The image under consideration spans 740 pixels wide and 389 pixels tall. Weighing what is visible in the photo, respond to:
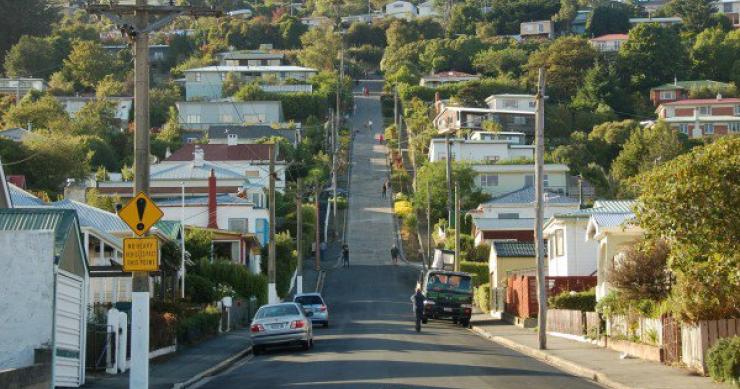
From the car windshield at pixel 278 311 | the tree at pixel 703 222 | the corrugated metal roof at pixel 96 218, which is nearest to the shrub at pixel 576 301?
the car windshield at pixel 278 311

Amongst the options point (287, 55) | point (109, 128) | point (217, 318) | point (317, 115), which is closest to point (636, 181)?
point (217, 318)

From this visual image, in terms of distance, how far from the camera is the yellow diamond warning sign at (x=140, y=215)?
24.2m

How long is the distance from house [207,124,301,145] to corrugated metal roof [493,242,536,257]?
158 ft

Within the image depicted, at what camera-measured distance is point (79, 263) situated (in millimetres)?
27203

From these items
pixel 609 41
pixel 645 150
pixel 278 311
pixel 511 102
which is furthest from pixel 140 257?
pixel 609 41

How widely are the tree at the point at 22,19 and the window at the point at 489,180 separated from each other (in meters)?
69.8

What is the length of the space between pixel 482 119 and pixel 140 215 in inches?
4150

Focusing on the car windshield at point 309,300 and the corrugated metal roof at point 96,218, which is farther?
the car windshield at point 309,300

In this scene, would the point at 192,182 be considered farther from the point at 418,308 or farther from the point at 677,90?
the point at 677,90

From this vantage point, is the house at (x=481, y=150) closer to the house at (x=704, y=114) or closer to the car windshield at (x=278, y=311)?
the house at (x=704, y=114)

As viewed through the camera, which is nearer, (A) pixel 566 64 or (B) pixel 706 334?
(B) pixel 706 334

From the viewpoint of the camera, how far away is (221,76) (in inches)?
5881

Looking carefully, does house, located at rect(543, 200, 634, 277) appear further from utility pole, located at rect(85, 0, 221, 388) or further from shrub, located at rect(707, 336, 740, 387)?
utility pole, located at rect(85, 0, 221, 388)

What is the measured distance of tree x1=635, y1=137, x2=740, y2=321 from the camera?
26625 mm
